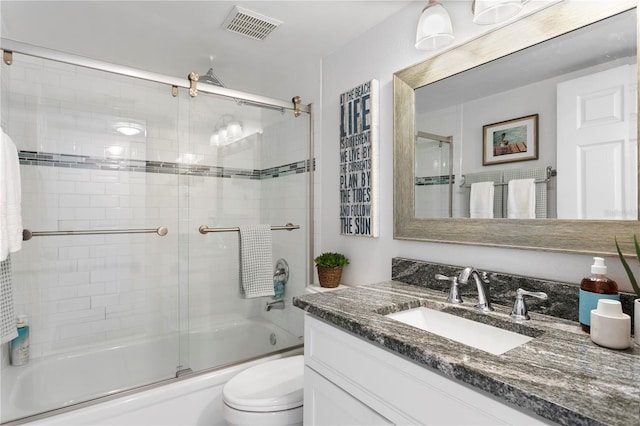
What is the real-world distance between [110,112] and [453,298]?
1965 mm

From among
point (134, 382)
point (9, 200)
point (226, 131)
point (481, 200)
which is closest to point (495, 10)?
point (481, 200)

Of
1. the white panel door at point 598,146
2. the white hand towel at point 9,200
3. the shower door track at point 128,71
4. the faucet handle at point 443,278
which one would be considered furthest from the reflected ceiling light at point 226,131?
the white panel door at point 598,146

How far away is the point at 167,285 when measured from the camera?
1.97 metres

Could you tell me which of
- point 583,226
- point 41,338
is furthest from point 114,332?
point 583,226

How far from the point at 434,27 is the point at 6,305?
2.15 meters

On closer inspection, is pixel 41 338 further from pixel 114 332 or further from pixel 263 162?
pixel 263 162

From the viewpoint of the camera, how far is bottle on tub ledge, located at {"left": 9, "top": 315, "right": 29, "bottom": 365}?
168 centimetres

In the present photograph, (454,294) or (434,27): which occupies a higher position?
(434,27)

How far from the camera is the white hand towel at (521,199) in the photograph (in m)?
1.18

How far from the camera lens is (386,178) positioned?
69.2 inches

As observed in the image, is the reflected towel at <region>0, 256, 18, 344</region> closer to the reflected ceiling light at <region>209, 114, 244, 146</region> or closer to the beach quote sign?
the reflected ceiling light at <region>209, 114, 244, 146</region>

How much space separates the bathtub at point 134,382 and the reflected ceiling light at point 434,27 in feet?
5.99

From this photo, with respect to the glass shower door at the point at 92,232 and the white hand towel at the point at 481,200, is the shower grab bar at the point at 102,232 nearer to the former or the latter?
the glass shower door at the point at 92,232

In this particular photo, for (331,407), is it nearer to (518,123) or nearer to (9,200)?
(518,123)
